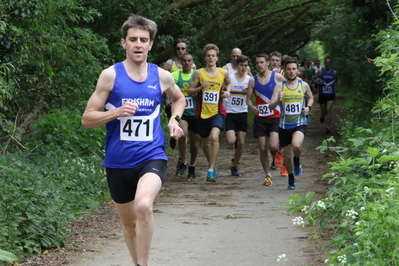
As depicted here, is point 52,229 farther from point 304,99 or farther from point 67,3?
point 304,99

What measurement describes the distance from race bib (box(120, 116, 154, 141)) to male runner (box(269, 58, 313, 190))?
571cm

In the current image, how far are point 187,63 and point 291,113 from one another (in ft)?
6.73

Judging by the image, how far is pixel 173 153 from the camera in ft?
52.4

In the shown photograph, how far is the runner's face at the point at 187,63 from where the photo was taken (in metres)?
11.9

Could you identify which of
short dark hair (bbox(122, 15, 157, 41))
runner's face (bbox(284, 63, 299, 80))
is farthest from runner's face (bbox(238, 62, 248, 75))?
short dark hair (bbox(122, 15, 157, 41))

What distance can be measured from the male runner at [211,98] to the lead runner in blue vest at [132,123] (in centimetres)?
612

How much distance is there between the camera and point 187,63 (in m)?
11.9

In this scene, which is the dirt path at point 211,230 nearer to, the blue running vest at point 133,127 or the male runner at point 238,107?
the male runner at point 238,107

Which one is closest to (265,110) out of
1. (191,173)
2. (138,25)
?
(191,173)

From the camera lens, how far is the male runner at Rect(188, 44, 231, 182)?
11.8 m

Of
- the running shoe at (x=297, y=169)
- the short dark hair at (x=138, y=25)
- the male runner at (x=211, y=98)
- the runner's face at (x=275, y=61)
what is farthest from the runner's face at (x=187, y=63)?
the short dark hair at (x=138, y=25)

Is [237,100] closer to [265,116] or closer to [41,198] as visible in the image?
[265,116]

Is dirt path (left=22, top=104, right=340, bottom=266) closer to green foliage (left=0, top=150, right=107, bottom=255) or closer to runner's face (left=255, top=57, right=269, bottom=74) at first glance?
green foliage (left=0, top=150, right=107, bottom=255)

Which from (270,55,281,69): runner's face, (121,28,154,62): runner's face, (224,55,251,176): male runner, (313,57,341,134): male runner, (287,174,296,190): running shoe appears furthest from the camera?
(313,57,341,134): male runner
